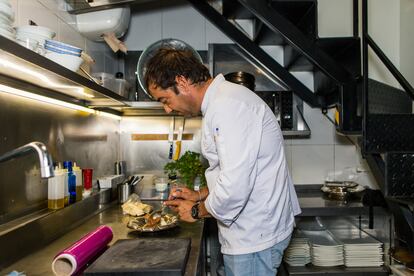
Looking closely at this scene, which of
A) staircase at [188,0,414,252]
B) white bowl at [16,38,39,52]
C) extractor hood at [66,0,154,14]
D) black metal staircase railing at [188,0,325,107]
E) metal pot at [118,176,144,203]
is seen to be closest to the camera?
white bowl at [16,38,39,52]

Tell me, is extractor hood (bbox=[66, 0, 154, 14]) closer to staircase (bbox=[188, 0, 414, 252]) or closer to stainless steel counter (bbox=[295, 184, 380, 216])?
staircase (bbox=[188, 0, 414, 252])

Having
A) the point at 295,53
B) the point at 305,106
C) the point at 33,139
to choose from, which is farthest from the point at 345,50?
the point at 33,139

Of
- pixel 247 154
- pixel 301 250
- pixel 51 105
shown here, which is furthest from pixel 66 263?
pixel 301 250

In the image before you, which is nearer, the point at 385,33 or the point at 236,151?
the point at 236,151

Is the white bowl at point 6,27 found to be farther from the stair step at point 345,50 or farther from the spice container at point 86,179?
the stair step at point 345,50

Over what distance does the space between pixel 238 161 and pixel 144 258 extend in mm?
426

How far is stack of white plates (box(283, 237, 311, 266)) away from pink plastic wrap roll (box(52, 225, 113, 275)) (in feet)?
4.28

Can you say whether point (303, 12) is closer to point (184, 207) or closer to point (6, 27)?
point (184, 207)

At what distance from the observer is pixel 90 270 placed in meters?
0.87

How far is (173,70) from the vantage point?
1.23 m

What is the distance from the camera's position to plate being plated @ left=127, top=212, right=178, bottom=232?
1341mm

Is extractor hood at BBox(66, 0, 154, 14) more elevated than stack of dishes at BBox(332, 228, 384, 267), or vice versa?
extractor hood at BBox(66, 0, 154, 14)

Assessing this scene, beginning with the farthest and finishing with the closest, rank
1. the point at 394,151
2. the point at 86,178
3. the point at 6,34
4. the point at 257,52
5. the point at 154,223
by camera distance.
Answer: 1. the point at 257,52
2. the point at 86,178
3. the point at 394,151
4. the point at 154,223
5. the point at 6,34

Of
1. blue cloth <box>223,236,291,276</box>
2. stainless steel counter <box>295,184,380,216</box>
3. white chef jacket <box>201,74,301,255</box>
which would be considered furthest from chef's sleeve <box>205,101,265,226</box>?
stainless steel counter <box>295,184,380,216</box>
